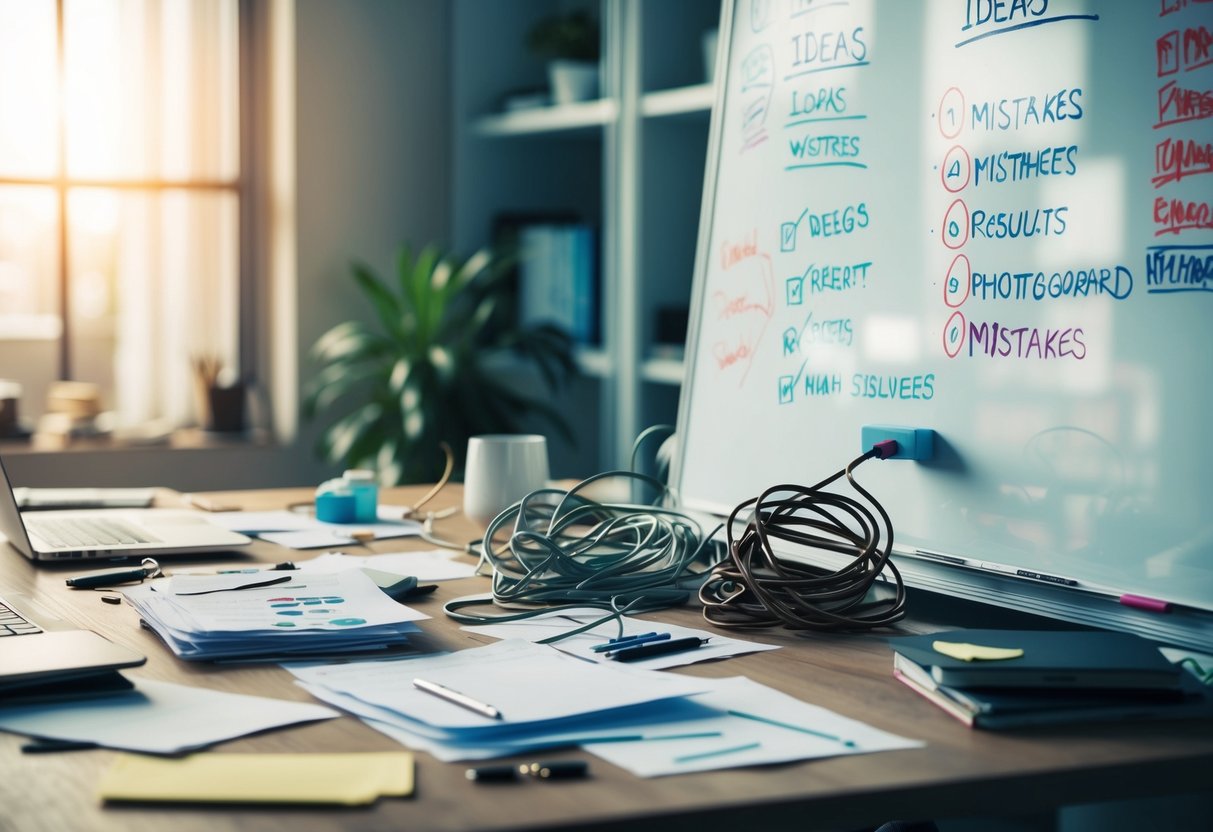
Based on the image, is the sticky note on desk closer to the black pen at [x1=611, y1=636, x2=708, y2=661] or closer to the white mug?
the black pen at [x1=611, y1=636, x2=708, y2=661]

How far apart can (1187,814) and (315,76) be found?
293 centimetres

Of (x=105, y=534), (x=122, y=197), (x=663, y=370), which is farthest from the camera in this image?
(x=122, y=197)

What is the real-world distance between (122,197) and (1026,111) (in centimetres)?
282

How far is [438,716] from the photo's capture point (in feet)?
3.15

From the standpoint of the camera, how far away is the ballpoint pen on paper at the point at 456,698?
3.16 ft

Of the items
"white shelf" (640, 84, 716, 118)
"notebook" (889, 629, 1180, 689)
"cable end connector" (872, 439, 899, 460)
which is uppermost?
"white shelf" (640, 84, 716, 118)

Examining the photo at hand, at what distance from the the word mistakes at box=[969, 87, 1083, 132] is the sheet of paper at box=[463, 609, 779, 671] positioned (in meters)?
0.58

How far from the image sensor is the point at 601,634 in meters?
1.26

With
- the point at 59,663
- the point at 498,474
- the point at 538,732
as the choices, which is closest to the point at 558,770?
the point at 538,732

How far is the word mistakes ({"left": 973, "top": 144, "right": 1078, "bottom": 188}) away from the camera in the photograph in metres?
1.23

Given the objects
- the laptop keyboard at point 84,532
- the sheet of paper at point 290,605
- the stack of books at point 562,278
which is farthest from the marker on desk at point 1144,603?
the stack of books at point 562,278

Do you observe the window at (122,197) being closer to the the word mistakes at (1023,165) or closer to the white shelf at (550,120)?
the white shelf at (550,120)

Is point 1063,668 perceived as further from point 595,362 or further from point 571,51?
point 571,51

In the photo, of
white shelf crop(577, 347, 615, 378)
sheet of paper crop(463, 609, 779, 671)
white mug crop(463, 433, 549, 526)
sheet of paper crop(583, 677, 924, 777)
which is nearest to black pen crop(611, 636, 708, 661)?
sheet of paper crop(463, 609, 779, 671)
